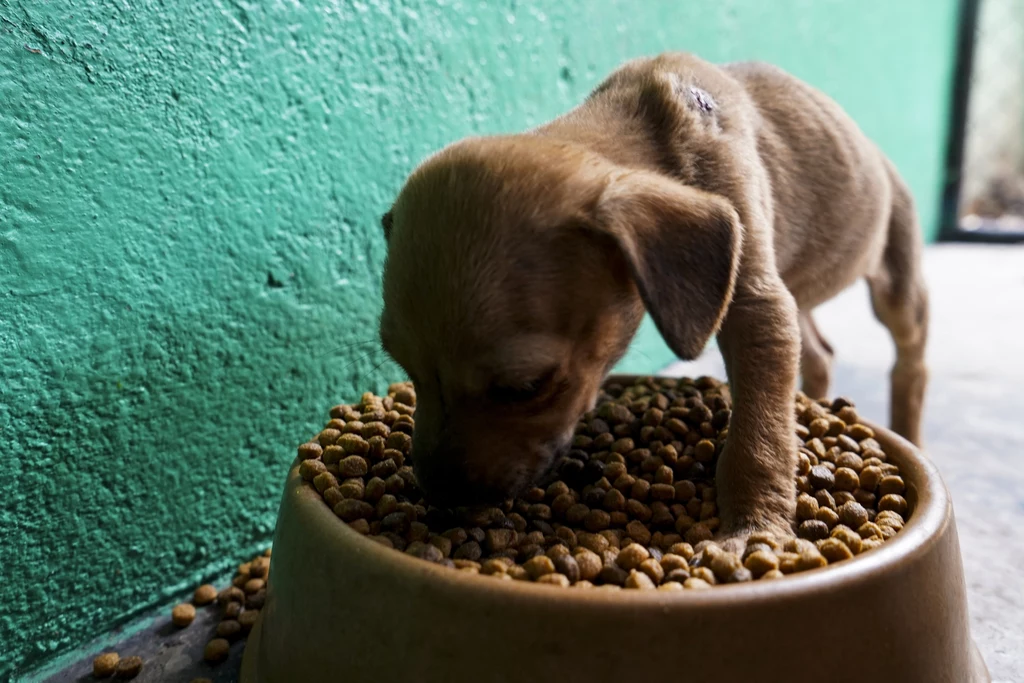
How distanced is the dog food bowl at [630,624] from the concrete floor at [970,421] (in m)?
0.76

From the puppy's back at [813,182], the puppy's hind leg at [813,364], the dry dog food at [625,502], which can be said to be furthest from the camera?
the puppy's hind leg at [813,364]

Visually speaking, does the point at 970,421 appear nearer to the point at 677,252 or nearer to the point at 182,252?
the point at 677,252

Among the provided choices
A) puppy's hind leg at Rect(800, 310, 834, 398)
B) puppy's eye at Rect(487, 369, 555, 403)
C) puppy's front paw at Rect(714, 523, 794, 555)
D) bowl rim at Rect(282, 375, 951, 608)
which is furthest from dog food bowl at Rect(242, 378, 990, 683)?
puppy's hind leg at Rect(800, 310, 834, 398)

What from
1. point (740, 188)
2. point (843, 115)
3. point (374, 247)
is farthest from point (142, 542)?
point (843, 115)

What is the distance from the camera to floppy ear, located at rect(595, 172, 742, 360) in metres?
1.80

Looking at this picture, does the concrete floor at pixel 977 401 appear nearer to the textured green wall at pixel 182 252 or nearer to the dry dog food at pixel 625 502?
the dry dog food at pixel 625 502

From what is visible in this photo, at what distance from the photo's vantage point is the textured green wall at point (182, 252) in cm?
211

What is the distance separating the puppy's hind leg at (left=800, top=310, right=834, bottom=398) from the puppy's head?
6.73 feet

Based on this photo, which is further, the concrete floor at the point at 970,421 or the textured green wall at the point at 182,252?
the concrete floor at the point at 970,421

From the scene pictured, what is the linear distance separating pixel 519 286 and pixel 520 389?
0.23 m

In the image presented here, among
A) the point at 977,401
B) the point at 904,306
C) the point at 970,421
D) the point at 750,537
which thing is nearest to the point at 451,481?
the point at 750,537

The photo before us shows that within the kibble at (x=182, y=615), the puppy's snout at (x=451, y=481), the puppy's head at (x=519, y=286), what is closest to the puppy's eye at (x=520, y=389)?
the puppy's head at (x=519, y=286)

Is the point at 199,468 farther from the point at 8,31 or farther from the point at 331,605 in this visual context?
the point at 8,31

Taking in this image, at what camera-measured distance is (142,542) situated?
246 centimetres
